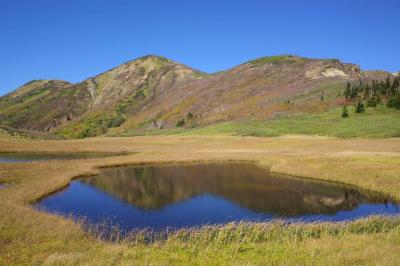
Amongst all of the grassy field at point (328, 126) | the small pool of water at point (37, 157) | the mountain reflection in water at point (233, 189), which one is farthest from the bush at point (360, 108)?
the small pool of water at point (37, 157)

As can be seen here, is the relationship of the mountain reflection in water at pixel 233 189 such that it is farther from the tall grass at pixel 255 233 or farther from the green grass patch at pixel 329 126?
the green grass patch at pixel 329 126

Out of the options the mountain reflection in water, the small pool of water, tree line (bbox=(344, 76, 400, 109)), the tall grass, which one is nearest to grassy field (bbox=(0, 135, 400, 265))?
the tall grass

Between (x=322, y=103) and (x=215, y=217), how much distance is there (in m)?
119

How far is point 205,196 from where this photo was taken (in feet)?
125

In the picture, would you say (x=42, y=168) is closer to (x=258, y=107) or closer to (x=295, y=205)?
(x=295, y=205)

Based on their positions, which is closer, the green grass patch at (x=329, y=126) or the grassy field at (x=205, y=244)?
the grassy field at (x=205, y=244)

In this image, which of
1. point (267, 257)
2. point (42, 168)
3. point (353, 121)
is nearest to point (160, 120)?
point (353, 121)

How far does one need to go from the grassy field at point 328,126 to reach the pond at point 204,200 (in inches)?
2066

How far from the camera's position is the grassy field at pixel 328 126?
93500 millimetres

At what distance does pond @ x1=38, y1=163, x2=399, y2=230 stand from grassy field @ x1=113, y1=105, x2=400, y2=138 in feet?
172

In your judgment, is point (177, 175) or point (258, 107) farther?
point (258, 107)

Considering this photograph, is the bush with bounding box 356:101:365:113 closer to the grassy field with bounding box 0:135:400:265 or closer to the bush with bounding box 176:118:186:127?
the bush with bounding box 176:118:186:127

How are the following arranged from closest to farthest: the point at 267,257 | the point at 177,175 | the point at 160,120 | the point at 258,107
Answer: the point at 267,257 → the point at 177,175 → the point at 258,107 → the point at 160,120

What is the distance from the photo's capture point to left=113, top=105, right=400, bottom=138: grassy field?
93500 millimetres
